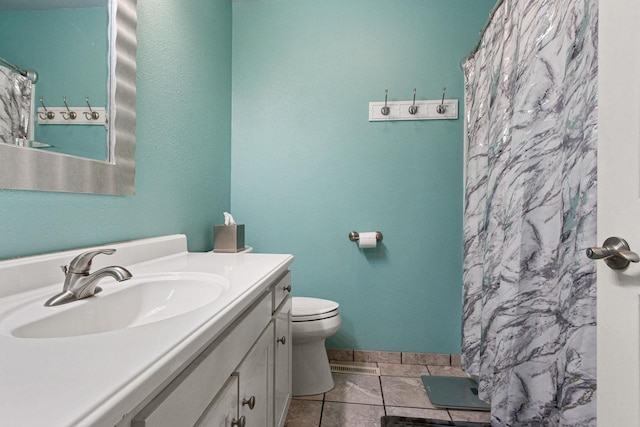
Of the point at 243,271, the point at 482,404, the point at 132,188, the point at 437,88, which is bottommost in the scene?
the point at 482,404

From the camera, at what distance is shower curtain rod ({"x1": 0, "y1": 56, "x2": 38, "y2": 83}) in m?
0.80

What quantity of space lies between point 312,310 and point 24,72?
1465 mm

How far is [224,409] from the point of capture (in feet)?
2.44

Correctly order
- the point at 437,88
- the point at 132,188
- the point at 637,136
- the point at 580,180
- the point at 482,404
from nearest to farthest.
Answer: the point at 637,136, the point at 580,180, the point at 132,188, the point at 482,404, the point at 437,88

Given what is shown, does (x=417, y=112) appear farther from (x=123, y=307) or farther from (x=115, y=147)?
(x=123, y=307)

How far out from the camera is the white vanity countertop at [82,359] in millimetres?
343

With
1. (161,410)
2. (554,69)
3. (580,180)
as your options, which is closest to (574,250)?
(580,180)

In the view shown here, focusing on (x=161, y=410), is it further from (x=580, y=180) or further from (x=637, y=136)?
(x=580, y=180)

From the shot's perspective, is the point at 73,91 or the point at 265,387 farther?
the point at 265,387

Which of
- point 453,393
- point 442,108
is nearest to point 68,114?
point 442,108

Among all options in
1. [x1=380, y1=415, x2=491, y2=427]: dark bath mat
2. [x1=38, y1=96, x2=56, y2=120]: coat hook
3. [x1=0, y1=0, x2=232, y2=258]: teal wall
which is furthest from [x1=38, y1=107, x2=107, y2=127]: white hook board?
[x1=380, y1=415, x2=491, y2=427]: dark bath mat

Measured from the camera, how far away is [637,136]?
2.10 feet

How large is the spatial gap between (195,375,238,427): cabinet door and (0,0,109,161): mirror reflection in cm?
77

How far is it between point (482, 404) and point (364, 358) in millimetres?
710
